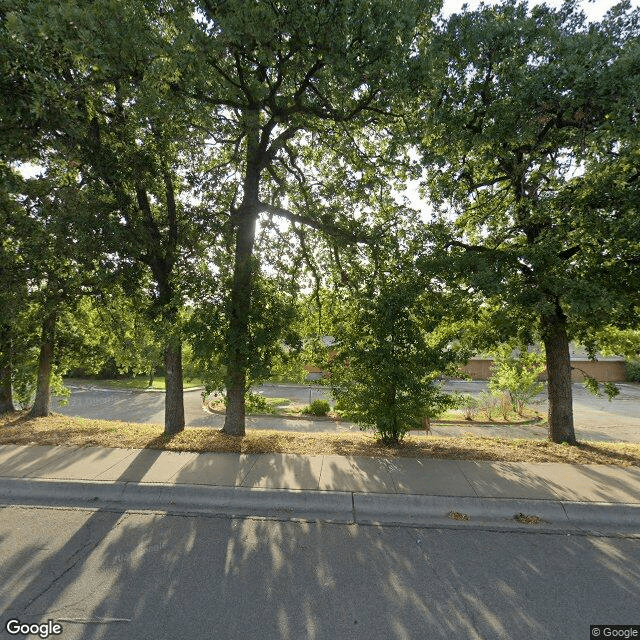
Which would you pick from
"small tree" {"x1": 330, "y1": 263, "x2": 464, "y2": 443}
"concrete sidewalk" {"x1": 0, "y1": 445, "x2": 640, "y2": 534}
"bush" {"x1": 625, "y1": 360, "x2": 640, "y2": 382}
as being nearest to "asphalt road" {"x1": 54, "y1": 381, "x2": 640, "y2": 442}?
"small tree" {"x1": 330, "y1": 263, "x2": 464, "y2": 443}

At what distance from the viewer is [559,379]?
831 centimetres

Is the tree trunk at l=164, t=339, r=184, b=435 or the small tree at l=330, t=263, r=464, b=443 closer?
the small tree at l=330, t=263, r=464, b=443

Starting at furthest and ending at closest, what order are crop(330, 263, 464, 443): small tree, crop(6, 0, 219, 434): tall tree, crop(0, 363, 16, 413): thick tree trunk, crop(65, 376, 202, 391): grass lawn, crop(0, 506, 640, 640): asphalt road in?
1. crop(65, 376, 202, 391): grass lawn
2. crop(0, 363, 16, 413): thick tree trunk
3. crop(330, 263, 464, 443): small tree
4. crop(6, 0, 219, 434): tall tree
5. crop(0, 506, 640, 640): asphalt road

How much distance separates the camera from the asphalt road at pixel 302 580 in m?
2.96

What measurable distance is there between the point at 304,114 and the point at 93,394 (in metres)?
19.7

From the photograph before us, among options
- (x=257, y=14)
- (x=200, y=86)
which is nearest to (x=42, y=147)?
(x=200, y=86)

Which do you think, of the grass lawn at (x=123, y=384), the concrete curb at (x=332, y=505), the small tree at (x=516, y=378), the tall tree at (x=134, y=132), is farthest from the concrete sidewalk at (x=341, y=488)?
the grass lawn at (x=123, y=384)

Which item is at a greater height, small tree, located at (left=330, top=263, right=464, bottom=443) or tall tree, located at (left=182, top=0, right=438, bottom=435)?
tall tree, located at (left=182, top=0, right=438, bottom=435)

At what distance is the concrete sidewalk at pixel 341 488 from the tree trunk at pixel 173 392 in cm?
174

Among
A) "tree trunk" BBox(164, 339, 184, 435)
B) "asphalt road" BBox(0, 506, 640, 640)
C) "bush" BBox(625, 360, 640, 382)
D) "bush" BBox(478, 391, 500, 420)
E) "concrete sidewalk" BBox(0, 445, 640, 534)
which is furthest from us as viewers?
"bush" BBox(625, 360, 640, 382)

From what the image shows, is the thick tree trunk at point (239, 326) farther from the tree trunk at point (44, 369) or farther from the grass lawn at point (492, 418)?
the grass lawn at point (492, 418)

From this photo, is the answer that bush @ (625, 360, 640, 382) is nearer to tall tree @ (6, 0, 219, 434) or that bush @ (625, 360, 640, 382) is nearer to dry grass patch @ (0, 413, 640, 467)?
dry grass patch @ (0, 413, 640, 467)

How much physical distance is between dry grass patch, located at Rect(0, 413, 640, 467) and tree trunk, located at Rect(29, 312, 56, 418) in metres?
1.92

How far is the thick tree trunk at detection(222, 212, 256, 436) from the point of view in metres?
7.02
